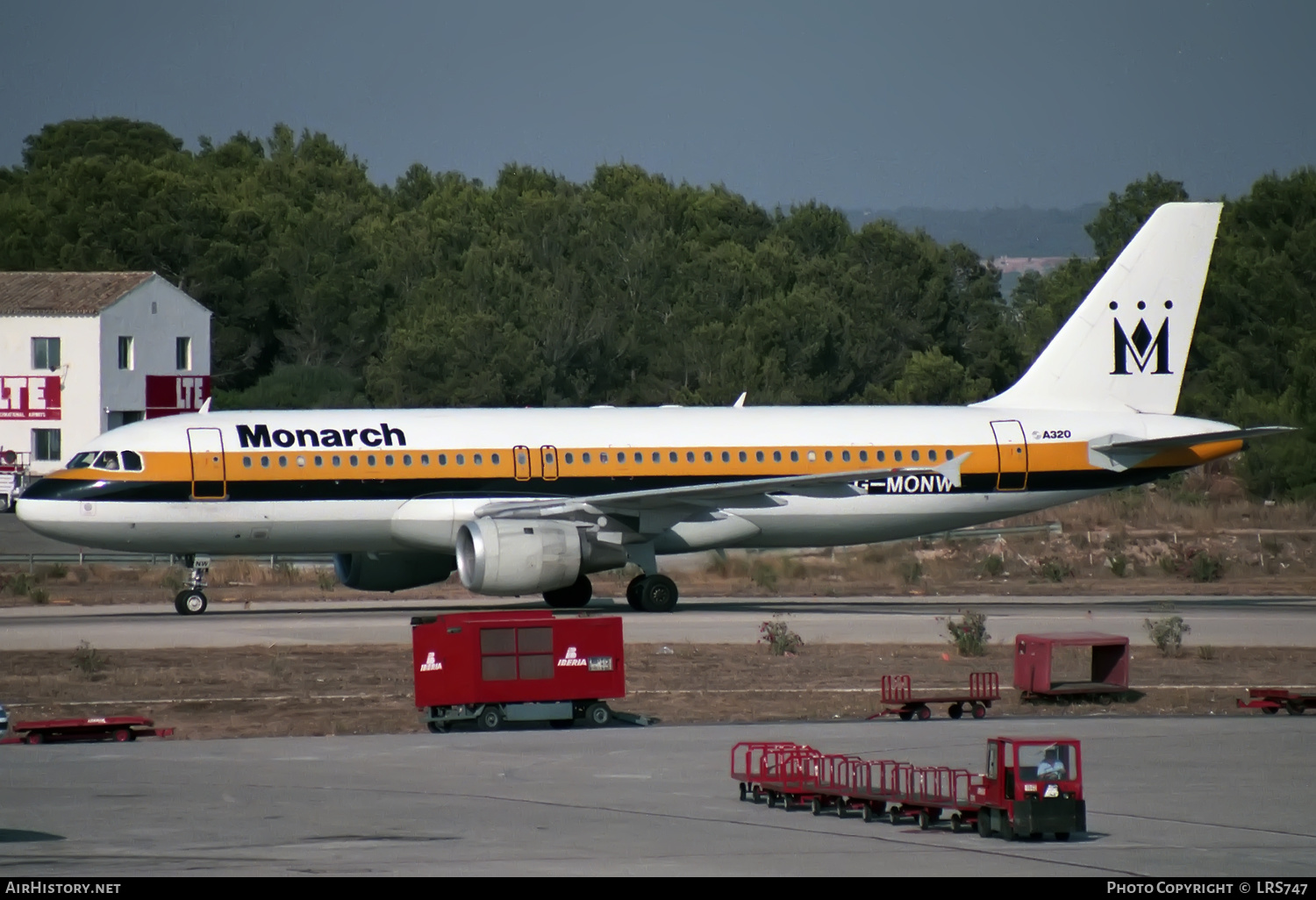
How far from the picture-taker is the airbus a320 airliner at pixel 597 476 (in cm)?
3058

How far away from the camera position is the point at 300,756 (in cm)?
1723

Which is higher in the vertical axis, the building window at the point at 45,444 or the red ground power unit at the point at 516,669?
the building window at the point at 45,444

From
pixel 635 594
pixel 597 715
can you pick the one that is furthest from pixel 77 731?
pixel 635 594

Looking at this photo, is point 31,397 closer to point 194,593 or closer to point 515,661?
point 194,593

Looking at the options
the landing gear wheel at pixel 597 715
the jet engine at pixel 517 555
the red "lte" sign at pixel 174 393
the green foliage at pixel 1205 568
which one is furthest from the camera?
the red "lte" sign at pixel 174 393

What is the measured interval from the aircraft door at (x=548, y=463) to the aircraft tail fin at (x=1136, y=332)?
8.85 metres

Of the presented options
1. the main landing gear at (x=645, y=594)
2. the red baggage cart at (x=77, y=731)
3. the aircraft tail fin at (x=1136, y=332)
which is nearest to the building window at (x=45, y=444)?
the main landing gear at (x=645, y=594)

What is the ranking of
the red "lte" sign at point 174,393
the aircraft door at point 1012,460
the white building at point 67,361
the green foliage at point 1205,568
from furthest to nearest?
the red "lte" sign at point 174,393 → the white building at point 67,361 → the green foliage at point 1205,568 → the aircraft door at point 1012,460

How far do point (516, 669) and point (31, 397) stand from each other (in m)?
55.1

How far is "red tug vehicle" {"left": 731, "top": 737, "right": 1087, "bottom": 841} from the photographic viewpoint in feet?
42.5

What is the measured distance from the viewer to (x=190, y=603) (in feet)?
103

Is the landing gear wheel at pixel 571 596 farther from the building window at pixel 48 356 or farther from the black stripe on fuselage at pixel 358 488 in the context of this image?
the building window at pixel 48 356
